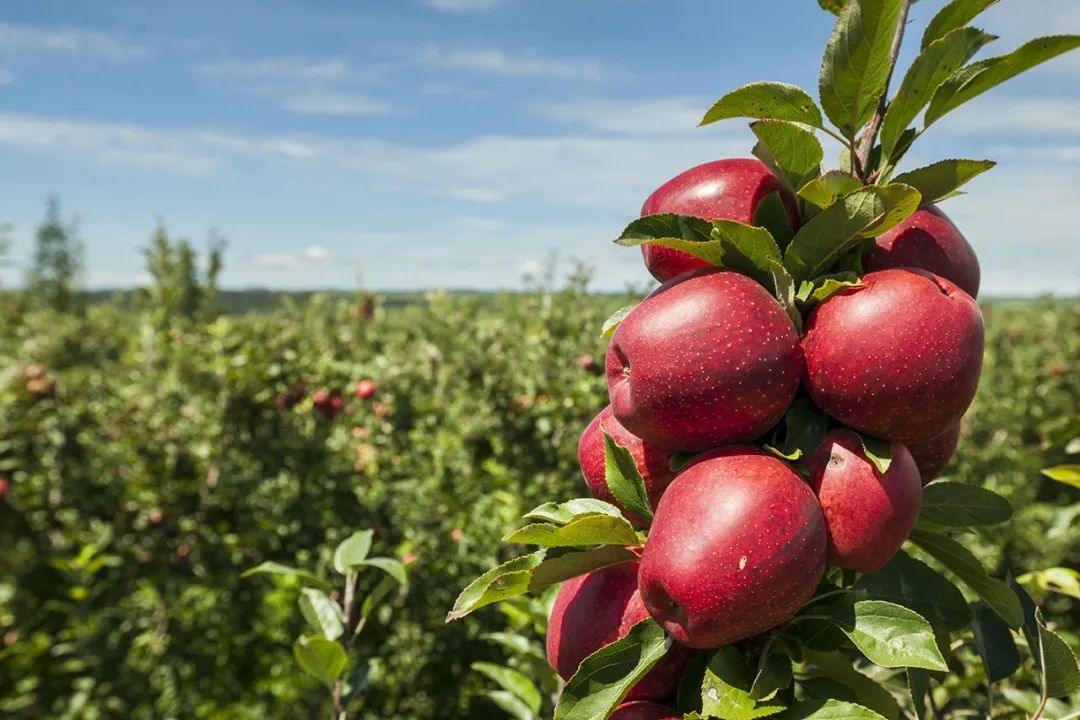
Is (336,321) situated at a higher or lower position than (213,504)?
higher

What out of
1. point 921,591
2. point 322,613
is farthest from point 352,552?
point 921,591

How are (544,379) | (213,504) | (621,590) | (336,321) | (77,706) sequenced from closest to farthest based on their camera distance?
(621,590)
(77,706)
(544,379)
(213,504)
(336,321)

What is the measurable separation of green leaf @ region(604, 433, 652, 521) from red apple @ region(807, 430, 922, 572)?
0.62 ft

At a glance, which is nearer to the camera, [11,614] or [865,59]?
[865,59]

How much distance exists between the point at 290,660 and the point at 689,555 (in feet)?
11.7

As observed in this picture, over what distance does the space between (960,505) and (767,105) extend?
0.55m

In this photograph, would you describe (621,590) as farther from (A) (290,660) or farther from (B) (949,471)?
(B) (949,471)

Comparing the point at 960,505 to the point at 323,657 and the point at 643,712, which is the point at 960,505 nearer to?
the point at 643,712

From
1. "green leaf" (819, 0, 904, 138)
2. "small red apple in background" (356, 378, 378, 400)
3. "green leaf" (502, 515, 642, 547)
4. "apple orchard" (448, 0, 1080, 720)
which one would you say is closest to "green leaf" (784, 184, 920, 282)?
"apple orchard" (448, 0, 1080, 720)

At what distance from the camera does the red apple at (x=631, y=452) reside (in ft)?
3.05

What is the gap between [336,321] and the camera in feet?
23.1

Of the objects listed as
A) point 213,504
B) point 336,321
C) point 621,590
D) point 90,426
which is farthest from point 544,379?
point 336,321

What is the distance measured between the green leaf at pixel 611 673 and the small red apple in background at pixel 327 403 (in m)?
3.00

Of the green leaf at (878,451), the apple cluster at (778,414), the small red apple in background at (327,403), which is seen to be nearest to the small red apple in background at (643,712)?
the apple cluster at (778,414)
